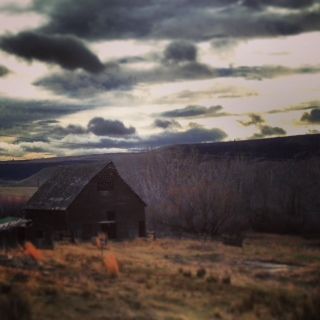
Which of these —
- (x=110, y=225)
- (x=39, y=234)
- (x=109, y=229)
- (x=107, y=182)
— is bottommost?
(x=39, y=234)

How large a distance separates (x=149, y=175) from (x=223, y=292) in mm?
56011

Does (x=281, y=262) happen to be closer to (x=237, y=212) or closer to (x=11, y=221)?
(x=11, y=221)

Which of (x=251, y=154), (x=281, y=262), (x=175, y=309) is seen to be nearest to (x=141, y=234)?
(x=281, y=262)

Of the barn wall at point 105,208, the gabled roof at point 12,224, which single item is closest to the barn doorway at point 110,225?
the barn wall at point 105,208

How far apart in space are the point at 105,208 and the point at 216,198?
725 inches

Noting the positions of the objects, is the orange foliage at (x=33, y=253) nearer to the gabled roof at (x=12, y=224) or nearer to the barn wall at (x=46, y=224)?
the gabled roof at (x=12, y=224)

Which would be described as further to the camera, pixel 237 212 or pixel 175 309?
pixel 237 212

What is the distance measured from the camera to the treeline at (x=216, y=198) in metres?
59.3

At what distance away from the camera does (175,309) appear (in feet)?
63.6

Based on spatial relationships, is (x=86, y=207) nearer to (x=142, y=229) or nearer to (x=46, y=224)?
(x=46, y=224)

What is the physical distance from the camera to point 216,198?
5991 cm

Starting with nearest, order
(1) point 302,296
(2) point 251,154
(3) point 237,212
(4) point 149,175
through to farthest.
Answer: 1. (1) point 302,296
2. (3) point 237,212
3. (4) point 149,175
4. (2) point 251,154

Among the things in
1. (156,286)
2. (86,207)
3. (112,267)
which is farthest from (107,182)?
(156,286)

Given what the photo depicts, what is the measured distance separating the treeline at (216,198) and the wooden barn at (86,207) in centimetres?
1132
